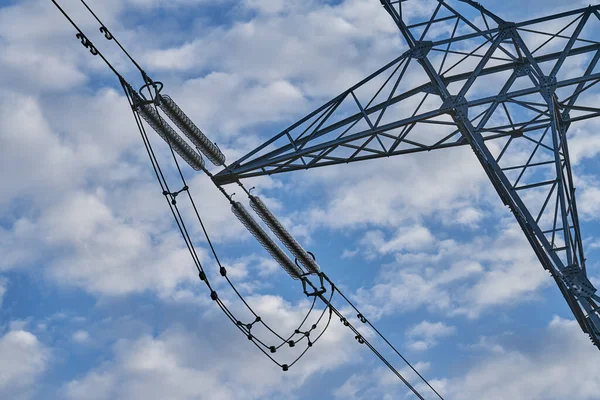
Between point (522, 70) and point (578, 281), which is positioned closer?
point (578, 281)

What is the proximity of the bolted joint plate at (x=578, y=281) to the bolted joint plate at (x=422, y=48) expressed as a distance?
557 centimetres

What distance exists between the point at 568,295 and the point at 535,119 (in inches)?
157

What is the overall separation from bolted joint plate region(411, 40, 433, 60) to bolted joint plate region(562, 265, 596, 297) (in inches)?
219

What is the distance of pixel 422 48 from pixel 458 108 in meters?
1.70

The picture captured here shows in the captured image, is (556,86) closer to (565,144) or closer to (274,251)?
(565,144)

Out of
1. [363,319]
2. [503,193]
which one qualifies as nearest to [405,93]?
[503,193]

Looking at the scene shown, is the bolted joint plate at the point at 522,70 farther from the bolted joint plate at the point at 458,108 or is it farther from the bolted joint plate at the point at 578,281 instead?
the bolted joint plate at the point at 578,281

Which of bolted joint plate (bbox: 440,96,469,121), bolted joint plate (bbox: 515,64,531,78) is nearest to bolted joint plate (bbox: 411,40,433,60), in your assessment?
bolted joint plate (bbox: 440,96,469,121)

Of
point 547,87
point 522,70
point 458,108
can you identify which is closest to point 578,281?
point 547,87

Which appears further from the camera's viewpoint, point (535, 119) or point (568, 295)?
point (535, 119)

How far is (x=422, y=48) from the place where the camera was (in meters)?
24.2

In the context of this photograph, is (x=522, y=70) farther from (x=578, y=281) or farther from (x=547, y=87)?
(x=578, y=281)

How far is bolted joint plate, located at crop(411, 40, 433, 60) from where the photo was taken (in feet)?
79.3

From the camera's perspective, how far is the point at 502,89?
23406mm
